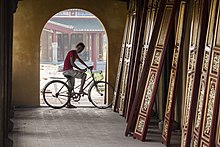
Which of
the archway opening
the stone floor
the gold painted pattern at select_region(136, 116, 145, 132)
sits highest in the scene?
the archway opening

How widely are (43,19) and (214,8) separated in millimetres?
7431

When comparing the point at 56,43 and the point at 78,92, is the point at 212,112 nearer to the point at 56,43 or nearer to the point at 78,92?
the point at 78,92

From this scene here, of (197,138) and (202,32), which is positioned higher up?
(202,32)

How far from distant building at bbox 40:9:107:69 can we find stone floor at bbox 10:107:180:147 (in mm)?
11084

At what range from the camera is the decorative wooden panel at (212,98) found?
677cm

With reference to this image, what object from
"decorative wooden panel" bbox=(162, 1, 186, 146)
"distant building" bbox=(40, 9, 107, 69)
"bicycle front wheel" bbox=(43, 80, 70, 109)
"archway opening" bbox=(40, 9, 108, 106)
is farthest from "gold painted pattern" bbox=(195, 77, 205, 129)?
"distant building" bbox=(40, 9, 107, 69)

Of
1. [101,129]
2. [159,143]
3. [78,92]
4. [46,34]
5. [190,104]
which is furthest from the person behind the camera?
[46,34]

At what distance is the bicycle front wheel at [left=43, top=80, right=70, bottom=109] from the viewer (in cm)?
1374

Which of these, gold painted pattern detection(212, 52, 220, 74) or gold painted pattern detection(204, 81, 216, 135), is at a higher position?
gold painted pattern detection(212, 52, 220, 74)

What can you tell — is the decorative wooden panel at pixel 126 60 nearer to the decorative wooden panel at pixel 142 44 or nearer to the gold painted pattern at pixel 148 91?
the decorative wooden panel at pixel 142 44

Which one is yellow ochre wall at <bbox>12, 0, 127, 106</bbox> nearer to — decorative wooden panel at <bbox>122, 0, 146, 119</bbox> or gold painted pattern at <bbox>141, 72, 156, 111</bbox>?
decorative wooden panel at <bbox>122, 0, 146, 119</bbox>

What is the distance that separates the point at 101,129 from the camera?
34.5 ft

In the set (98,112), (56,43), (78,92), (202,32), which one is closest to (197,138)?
(202,32)

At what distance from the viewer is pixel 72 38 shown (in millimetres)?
24891
